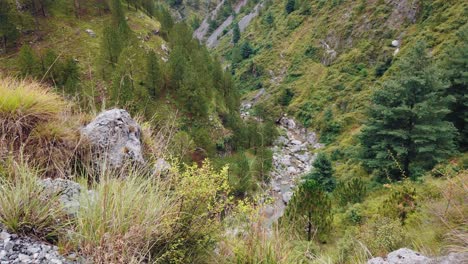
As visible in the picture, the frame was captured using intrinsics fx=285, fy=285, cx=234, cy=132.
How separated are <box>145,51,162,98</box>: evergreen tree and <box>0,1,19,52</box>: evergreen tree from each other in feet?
62.0

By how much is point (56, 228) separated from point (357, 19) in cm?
6440

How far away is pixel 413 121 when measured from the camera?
1769cm

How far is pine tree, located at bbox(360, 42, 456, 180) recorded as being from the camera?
16.8 meters

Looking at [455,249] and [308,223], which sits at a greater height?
[455,249]

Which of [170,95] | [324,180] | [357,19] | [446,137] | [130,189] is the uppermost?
[357,19]

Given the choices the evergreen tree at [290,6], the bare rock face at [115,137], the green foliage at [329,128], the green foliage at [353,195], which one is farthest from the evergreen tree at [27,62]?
the evergreen tree at [290,6]

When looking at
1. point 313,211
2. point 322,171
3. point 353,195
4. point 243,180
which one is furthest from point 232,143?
point 243,180

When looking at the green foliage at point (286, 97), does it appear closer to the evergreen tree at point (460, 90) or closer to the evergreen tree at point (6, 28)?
the evergreen tree at point (460, 90)

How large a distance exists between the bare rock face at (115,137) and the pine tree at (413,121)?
15.5 meters

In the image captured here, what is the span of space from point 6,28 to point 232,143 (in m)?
31.4

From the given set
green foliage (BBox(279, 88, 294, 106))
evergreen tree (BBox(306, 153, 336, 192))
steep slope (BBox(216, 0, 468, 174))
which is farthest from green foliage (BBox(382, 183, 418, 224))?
green foliage (BBox(279, 88, 294, 106))

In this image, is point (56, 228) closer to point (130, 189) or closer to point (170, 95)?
point (130, 189)

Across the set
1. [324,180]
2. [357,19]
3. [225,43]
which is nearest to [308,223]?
[324,180]

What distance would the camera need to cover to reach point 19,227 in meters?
2.80
